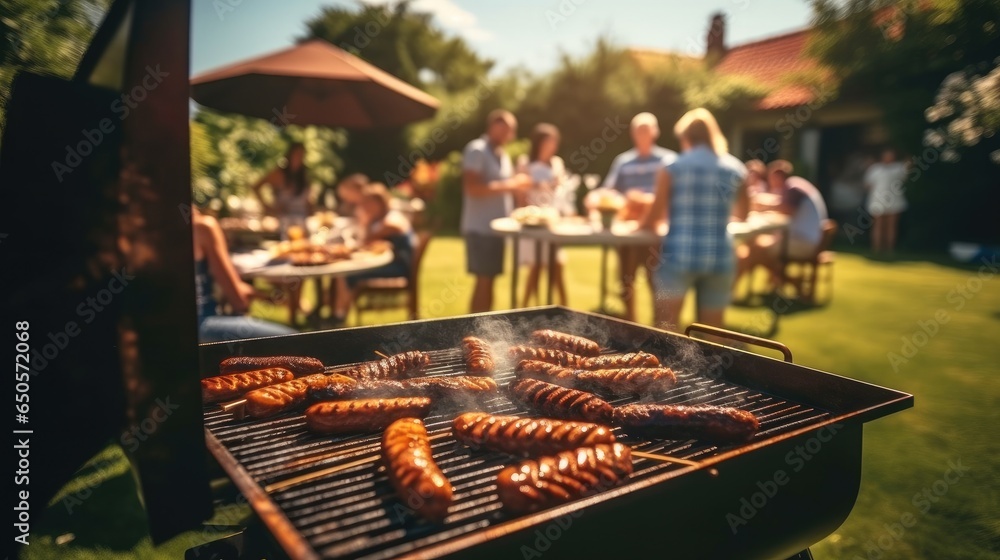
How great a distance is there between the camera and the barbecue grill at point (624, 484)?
1.55m

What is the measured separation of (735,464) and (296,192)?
318 inches

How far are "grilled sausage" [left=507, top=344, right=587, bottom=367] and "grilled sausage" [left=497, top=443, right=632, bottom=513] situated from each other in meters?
1.09

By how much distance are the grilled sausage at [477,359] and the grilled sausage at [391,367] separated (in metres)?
0.22

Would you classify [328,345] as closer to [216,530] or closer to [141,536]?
[216,530]

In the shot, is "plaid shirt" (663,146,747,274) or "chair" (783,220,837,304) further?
"chair" (783,220,837,304)

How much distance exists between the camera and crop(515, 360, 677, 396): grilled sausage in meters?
2.63

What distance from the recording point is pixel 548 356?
3.02 meters

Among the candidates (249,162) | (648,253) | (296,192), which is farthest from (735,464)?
(249,162)

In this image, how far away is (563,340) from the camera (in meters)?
3.25

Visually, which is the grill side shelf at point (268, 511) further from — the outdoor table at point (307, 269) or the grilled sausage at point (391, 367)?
the outdoor table at point (307, 269)

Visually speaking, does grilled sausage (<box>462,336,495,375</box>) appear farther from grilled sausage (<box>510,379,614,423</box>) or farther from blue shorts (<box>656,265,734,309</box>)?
blue shorts (<box>656,265,734,309</box>)

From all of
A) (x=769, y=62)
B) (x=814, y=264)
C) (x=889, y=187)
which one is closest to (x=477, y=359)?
(x=814, y=264)

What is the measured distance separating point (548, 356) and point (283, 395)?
1.32m

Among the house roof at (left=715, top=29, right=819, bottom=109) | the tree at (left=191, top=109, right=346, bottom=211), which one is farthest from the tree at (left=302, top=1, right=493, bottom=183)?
the house roof at (left=715, top=29, right=819, bottom=109)
